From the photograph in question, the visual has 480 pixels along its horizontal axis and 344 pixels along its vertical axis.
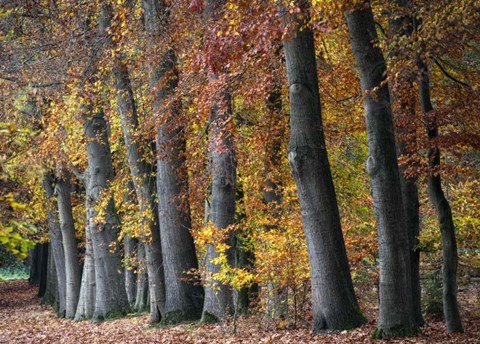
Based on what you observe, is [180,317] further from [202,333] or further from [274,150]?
[274,150]

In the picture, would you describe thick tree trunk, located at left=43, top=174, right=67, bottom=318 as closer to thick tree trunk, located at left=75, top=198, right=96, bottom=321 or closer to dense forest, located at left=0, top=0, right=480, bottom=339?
dense forest, located at left=0, top=0, right=480, bottom=339

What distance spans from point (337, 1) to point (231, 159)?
6.58 meters

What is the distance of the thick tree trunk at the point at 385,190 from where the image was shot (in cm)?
1144

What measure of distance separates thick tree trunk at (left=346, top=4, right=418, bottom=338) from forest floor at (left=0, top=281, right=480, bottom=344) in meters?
0.46

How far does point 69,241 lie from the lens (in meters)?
27.1

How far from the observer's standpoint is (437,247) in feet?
48.5

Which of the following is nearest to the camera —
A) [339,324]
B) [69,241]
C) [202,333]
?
[339,324]

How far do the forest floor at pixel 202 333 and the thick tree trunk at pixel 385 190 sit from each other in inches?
18.0

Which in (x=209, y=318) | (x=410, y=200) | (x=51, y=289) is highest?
(x=51, y=289)

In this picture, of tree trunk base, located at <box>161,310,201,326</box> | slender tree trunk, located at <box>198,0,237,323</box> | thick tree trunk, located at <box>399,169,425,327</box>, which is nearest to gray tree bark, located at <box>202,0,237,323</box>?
slender tree trunk, located at <box>198,0,237,323</box>

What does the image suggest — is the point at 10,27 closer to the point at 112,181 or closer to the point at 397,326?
the point at 112,181

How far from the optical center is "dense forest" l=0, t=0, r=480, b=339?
11.5m

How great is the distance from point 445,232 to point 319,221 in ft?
6.70

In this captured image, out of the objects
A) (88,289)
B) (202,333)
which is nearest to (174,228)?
(202,333)
